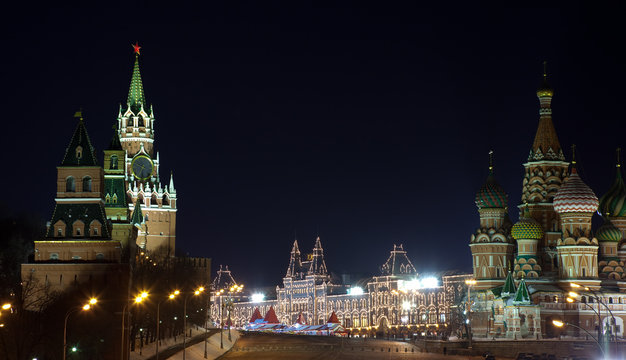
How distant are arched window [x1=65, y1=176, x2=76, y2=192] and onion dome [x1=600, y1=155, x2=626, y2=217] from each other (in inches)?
2911

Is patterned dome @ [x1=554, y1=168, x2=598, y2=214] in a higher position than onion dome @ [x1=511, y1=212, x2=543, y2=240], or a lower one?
higher

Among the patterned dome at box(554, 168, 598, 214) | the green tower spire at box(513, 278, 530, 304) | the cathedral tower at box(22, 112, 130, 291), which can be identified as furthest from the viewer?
the patterned dome at box(554, 168, 598, 214)

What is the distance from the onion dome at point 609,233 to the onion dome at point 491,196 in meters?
13.1

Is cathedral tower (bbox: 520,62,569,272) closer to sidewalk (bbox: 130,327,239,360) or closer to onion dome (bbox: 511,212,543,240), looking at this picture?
onion dome (bbox: 511,212,543,240)

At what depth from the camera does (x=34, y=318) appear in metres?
72.4

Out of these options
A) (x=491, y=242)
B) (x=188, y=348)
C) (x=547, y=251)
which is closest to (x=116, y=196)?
(x=188, y=348)

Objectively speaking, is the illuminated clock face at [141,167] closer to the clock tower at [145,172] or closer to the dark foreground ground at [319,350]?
the clock tower at [145,172]

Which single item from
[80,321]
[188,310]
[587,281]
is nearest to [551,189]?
[587,281]

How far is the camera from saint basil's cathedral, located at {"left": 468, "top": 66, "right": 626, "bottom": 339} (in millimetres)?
131375

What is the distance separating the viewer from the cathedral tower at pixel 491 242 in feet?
468

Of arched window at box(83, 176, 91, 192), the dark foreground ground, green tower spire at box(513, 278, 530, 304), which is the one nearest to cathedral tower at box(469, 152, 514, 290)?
green tower spire at box(513, 278, 530, 304)

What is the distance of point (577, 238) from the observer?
13325 centimetres

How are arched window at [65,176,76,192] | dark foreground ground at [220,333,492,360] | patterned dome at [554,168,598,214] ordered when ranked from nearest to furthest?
1. arched window at [65,176,76,192]
2. dark foreground ground at [220,333,492,360]
3. patterned dome at [554,168,598,214]

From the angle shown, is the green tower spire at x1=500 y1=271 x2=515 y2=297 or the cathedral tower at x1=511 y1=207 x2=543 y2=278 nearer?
the green tower spire at x1=500 y1=271 x2=515 y2=297
